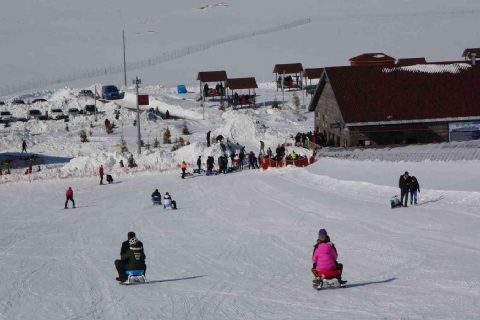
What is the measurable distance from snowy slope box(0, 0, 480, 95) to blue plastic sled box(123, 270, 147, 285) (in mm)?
76158

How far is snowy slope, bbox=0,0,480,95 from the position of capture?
9956 centimetres

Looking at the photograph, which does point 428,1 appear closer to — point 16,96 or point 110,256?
point 16,96

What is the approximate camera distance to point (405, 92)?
45.3 metres

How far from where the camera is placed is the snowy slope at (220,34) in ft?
327

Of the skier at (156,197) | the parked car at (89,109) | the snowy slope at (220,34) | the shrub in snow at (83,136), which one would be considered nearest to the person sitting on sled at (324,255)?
the skier at (156,197)

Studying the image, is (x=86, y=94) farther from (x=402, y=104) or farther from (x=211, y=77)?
(x=402, y=104)

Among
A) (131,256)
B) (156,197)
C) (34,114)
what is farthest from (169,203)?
(34,114)

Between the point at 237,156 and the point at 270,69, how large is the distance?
5328 centimetres

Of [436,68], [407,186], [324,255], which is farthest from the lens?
[436,68]

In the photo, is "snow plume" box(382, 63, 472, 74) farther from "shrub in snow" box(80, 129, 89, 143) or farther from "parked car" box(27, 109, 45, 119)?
"parked car" box(27, 109, 45, 119)

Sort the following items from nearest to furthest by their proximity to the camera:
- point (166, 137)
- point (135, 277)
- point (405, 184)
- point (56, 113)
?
point (135, 277) → point (405, 184) → point (166, 137) → point (56, 113)

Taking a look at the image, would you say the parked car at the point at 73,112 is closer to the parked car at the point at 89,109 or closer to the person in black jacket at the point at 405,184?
the parked car at the point at 89,109

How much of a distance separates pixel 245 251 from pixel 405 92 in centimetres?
2728

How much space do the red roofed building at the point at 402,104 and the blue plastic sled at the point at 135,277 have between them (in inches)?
1103
